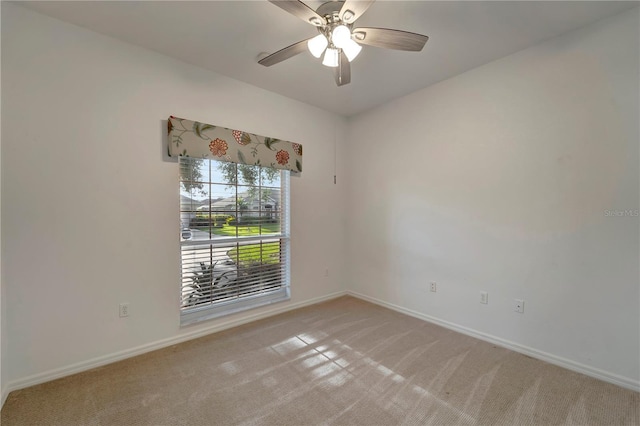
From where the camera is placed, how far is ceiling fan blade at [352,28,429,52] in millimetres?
1679

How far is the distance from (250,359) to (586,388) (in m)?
2.45

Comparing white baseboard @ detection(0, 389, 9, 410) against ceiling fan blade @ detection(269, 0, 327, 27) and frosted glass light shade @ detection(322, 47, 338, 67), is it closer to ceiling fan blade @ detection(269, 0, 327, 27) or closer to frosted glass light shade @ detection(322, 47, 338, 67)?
ceiling fan blade @ detection(269, 0, 327, 27)

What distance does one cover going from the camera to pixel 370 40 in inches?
70.2

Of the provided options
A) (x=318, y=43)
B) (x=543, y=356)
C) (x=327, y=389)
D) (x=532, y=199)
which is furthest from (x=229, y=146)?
(x=543, y=356)

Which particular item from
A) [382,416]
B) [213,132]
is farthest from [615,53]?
[213,132]

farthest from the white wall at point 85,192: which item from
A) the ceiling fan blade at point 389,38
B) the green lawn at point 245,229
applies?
the ceiling fan blade at point 389,38

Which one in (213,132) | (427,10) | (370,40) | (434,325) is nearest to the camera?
(370,40)

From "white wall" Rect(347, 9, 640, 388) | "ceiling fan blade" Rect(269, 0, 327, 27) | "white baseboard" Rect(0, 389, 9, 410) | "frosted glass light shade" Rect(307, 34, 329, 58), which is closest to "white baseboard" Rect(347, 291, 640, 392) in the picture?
"white wall" Rect(347, 9, 640, 388)

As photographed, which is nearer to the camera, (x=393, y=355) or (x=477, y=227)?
(x=393, y=355)

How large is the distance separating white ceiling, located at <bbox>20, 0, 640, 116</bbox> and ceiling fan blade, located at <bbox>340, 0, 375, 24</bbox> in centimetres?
38

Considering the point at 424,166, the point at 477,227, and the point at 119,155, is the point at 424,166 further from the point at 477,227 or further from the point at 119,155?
the point at 119,155

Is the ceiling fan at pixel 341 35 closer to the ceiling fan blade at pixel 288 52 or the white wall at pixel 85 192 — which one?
the ceiling fan blade at pixel 288 52

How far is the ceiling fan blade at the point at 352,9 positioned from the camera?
148 cm

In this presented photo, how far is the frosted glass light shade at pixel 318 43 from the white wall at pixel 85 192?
139cm
